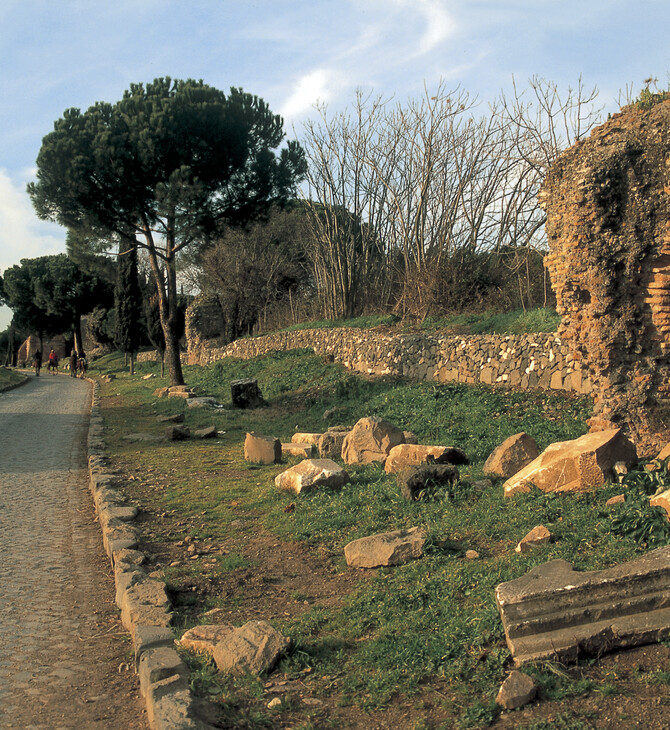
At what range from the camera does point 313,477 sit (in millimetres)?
7383

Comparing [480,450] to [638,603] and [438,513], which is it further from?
[638,603]

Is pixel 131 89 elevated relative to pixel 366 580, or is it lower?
elevated

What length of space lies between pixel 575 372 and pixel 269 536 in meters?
6.54

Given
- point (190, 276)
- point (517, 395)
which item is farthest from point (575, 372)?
point (190, 276)

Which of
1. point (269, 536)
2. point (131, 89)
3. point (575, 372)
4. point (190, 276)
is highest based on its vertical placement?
point (131, 89)

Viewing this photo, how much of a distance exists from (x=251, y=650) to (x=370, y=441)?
5.15 m

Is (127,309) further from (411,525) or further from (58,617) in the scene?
(58,617)

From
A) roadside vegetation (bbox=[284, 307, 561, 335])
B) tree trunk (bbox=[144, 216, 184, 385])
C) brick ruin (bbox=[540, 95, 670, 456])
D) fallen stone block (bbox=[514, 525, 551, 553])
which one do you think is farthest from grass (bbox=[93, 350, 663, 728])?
tree trunk (bbox=[144, 216, 184, 385])

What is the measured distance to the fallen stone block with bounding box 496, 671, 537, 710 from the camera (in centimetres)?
308

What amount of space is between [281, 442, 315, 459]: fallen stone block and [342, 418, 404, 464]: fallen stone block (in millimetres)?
815

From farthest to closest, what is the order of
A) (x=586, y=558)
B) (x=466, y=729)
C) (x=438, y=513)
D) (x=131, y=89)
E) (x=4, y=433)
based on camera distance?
(x=131, y=89), (x=4, y=433), (x=438, y=513), (x=586, y=558), (x=466, y=729)

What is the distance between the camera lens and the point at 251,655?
3650 mm

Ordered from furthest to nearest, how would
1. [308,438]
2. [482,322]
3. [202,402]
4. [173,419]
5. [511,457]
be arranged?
[202,402], [482,322], [173,419], [308,438], [511,457]

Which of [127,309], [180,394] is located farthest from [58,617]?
[127,309]
